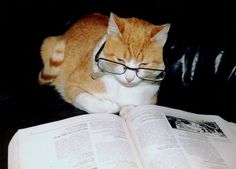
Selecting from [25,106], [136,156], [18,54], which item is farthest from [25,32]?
[136,156]

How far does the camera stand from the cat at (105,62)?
3.88 ft

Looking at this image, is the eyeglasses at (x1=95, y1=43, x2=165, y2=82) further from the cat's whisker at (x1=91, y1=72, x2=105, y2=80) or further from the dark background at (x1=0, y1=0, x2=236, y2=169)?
the dark background at (x1=0, y1=0, x2=236, y2=169)

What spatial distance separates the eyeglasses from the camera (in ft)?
3.88

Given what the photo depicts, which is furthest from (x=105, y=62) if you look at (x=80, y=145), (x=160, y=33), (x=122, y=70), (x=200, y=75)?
(x=200, y=75)

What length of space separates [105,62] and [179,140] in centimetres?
36

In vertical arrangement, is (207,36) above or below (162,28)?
below

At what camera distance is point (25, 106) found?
1289mm

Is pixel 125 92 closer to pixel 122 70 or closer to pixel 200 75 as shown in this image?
pixel 122 70

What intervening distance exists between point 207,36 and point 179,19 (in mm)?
143

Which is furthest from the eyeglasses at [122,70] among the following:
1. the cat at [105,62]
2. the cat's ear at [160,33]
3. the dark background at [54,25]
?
the dark background at [54,25]

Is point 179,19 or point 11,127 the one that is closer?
point 11,127

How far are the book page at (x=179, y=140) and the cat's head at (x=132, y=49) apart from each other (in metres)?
0.13

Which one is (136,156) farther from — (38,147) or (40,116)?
(40,116)

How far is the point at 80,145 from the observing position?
40.8 inches
